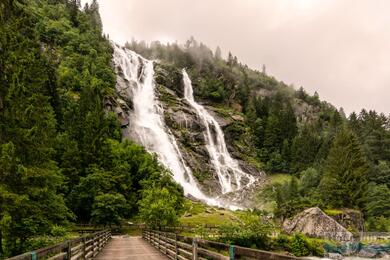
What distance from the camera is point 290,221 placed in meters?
53.2

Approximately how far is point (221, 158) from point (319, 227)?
172ft

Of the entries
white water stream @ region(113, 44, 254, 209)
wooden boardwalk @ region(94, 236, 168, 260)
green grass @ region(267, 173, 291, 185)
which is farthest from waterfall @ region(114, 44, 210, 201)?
wooden boardwalk @ region(94, 236, 168, 260)

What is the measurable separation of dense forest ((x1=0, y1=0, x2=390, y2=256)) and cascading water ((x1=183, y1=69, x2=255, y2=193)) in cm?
990

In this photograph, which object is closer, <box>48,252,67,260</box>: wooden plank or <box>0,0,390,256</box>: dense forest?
<box>48,252,67,260</box>: wooden plank

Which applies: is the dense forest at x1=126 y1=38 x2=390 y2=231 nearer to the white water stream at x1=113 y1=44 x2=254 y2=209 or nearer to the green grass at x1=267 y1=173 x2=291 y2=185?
the green grass at x1=267 y1=173 x2=291 y2=185

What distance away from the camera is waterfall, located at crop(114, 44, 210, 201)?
86688 millimetres

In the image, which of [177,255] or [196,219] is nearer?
[177,255]

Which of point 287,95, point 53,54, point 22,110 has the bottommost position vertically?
point 22,110

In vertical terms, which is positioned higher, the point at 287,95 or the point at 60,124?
the point at 287,95

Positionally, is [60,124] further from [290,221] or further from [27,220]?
[27,220]

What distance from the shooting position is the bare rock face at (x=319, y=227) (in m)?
48.3

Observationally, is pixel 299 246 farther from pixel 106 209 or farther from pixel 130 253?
pixel 106 209

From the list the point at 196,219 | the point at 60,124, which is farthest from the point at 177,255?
the point at 60,124

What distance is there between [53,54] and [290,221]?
258 ft
